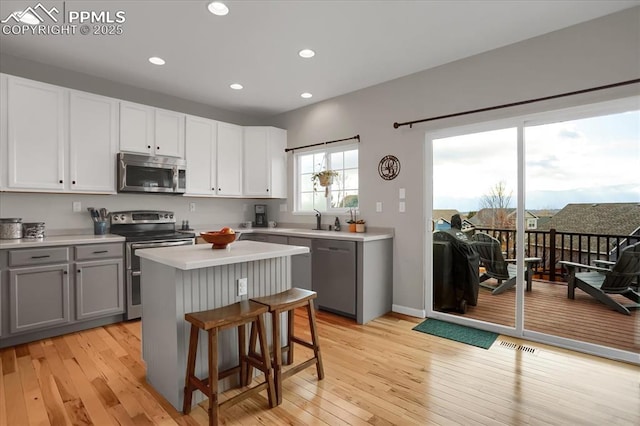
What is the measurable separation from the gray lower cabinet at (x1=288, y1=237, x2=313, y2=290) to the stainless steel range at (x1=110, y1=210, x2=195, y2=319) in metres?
1.28

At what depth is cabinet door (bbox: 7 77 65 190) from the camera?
3113mm

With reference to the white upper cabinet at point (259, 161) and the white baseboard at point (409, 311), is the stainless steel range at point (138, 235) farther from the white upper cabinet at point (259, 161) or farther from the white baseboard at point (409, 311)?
the white baseboard at point (409, 311)

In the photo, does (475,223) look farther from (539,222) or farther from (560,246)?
(560,246)

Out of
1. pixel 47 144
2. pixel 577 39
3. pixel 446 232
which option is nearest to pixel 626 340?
pixel 446 232

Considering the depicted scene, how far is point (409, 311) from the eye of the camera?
377cm

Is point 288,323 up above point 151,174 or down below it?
below

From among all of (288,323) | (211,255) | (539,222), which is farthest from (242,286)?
(539,222)

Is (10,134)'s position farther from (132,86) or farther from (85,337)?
(85,337)

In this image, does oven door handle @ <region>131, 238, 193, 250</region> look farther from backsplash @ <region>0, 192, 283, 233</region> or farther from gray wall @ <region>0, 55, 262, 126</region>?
gray wall @ <region>0, 55, 262, 126</region>

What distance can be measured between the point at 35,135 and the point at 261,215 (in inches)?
116

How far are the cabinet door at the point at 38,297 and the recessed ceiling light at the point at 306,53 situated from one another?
3.03 meters

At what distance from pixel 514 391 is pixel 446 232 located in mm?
1709

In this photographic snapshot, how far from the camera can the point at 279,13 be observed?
8.52ft

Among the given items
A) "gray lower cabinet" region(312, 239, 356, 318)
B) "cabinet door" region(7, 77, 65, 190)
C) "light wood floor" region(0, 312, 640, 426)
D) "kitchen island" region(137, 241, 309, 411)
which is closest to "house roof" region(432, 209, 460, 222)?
"gray lower cabinet" region(312, 239, 356, 318)
